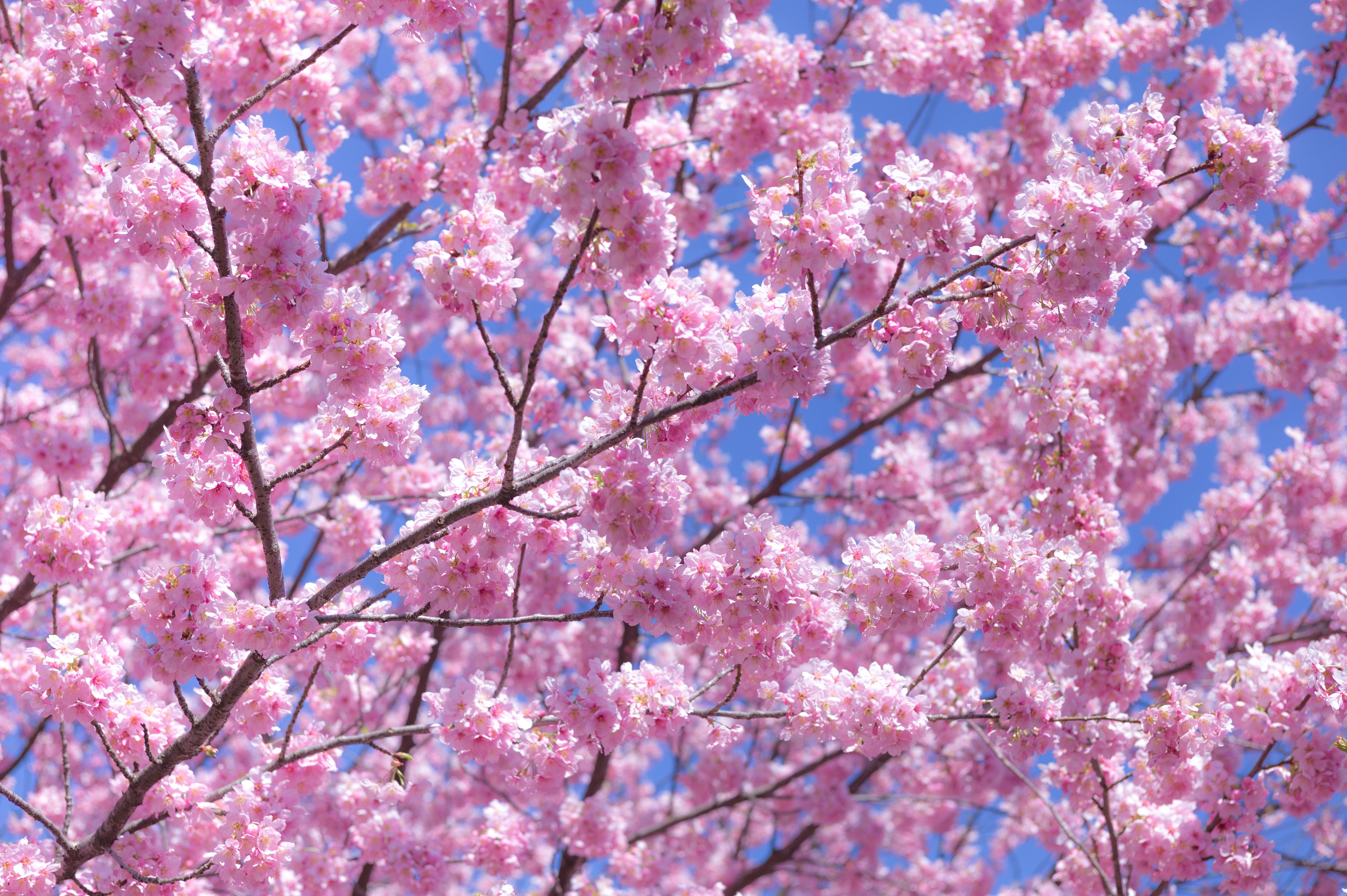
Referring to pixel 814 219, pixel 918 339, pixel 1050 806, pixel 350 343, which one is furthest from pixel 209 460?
pixel 1050 806

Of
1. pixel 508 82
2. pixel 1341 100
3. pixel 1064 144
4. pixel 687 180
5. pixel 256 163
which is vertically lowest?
pixel 256 163

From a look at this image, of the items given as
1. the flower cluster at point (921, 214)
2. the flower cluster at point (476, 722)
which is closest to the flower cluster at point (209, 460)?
the flower cluster at point (476, 722)

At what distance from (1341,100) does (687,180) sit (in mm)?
5808

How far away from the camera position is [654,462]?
12.2ft

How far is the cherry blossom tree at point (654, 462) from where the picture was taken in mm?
3539

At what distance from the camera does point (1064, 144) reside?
371 centimetres

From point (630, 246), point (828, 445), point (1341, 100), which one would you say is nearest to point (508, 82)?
point (630, 246)

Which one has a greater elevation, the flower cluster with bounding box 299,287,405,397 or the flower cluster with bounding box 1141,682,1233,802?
the flower cluster with bounding box 299,287,405,397

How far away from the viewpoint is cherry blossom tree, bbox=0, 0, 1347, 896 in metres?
3.54

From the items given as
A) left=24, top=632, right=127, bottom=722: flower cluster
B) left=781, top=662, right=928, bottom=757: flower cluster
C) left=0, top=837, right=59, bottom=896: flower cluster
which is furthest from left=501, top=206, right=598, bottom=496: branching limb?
left=0, top=837, right=59, bottom=896: flower cluster

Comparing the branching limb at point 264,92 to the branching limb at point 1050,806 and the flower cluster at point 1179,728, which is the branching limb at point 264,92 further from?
the flower cluster at point 1179,728

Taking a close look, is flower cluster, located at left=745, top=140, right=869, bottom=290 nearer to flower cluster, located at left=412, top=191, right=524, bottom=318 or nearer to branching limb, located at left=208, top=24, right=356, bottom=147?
flower cluster, located at left=412, top=191, right=524, bottom=318

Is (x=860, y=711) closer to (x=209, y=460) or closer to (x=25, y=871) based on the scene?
(x=209, y=460)

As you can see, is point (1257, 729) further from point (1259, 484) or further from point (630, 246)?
point (1259, 484)
